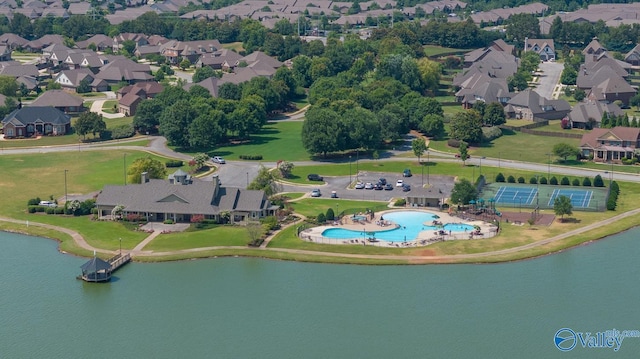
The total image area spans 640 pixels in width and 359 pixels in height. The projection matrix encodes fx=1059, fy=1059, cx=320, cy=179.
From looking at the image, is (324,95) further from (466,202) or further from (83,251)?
(83,251)

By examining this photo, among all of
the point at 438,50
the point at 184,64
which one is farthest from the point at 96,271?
the point at 438,50

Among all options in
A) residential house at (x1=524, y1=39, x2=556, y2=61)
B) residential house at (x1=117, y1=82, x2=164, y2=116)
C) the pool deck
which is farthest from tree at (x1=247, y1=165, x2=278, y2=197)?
residential house at (x1=524, y1=39, x2=556, y2=61)

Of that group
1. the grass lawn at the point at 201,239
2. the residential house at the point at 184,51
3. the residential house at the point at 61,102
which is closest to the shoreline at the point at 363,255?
the grass lawn at the point at 201,239

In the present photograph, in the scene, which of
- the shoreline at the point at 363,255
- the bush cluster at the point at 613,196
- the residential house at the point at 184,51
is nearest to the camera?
the shoreline at the point at 363,255

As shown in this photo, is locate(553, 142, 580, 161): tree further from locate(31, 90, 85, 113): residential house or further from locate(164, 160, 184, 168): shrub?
locate(31, 90, 85, 113): residential house

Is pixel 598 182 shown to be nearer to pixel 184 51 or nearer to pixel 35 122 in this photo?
pixel 35 122

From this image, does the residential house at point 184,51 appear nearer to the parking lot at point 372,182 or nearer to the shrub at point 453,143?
the shrub at point 453,143

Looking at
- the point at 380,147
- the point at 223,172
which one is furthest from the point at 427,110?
the point at 223,172
